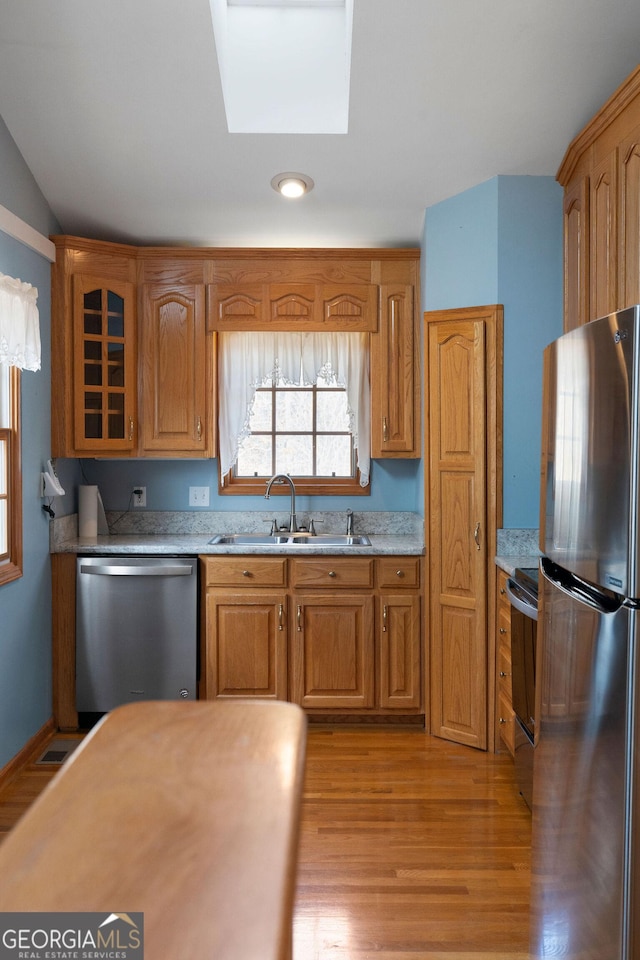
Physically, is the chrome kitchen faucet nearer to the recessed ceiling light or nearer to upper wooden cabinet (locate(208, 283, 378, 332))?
upper wooden cabinet (locate(208, 283, 378, 332))

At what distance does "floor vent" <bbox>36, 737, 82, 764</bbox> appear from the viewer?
10.1 ft

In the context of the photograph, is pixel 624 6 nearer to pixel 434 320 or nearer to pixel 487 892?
pixel 434 320

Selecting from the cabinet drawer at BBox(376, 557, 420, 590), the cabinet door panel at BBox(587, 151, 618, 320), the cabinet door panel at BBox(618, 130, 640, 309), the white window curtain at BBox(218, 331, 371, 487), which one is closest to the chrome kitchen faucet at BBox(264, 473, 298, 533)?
the white window curtain at BBox(218, 331, 371, 487)

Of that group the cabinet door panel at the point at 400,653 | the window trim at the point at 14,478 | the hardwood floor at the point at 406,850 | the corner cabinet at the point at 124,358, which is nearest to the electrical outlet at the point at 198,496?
the corner cabinet at the point at 124,358

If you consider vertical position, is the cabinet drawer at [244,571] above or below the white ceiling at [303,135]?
below

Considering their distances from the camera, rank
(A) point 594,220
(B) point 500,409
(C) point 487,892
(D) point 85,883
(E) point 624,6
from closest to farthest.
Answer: (D) point 85,883 → (C) point 487,892 → (E) point 624,6 → (A) point 594,220 → (B) point 500,409

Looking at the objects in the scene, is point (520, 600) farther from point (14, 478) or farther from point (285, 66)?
point (285, 66)

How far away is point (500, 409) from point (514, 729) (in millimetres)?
1339

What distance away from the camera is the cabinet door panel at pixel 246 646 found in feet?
11.1

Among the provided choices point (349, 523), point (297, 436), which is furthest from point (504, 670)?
point (297, 436)

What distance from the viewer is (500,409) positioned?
3.13m

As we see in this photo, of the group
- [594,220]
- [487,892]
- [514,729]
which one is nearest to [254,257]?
[594,220]

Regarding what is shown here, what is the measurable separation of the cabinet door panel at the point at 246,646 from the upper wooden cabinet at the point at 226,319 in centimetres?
82

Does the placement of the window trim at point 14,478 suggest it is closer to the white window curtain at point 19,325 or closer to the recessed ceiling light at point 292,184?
the white window curtain at point 19,325
